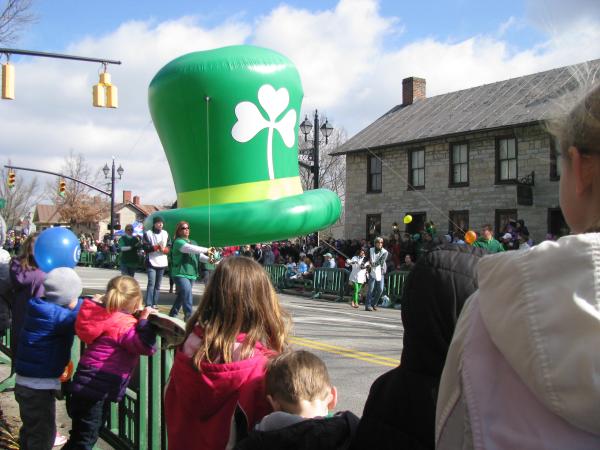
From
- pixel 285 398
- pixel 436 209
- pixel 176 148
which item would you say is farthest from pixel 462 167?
pixel 285 398

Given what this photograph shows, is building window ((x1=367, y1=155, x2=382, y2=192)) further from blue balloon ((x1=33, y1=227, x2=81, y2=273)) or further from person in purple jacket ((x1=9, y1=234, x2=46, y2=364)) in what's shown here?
blue balloon ((x1=33, y1=227, x2=81, y2=273))

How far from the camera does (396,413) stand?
4.87ft

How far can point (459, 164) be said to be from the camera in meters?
22.8

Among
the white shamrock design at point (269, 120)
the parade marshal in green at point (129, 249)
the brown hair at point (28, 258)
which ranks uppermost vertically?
the white shamrock design at point (269, 120)

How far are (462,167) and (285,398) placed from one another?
21661 mm

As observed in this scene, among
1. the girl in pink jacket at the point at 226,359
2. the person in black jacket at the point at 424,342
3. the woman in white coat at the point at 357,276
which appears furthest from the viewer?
the woman in white coat at the point at 357,276

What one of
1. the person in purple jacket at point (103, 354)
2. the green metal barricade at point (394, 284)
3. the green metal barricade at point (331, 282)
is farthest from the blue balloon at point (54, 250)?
the green metal barricade at point (331, 282)

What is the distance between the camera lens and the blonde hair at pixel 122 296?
3.53 meters

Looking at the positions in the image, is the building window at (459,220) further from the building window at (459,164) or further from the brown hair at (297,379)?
the brown hair at (297,379)

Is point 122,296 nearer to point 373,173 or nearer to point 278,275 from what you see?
point 278,275

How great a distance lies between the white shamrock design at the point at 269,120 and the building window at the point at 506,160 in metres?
12.6

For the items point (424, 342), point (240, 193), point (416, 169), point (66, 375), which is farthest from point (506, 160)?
point (424, 342)

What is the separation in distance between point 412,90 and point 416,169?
18.5 ft

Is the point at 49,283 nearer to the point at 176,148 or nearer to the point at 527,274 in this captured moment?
the point at 527,274
